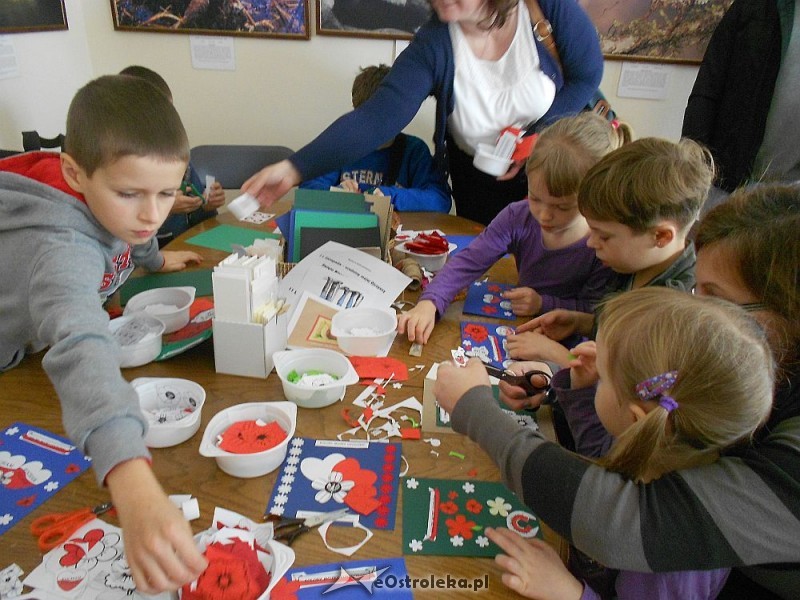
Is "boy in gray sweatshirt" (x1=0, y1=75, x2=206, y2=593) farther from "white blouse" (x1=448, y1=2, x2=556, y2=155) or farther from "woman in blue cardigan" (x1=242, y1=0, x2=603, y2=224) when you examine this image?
"white blouse" (x1=448, y1=2, x2=556, y2=155)

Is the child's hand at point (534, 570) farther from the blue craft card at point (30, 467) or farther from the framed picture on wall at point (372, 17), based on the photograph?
the framed picture on wall at point (372, 17)

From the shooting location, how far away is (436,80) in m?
1.62

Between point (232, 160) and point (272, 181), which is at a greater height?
point (272, 181)

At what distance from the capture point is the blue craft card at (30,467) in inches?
28.3

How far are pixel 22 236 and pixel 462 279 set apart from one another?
0.88 meters

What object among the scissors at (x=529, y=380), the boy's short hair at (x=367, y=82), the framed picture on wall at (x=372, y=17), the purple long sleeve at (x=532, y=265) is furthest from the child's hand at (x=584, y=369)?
the framed picture on wall at (x=372, y=17)

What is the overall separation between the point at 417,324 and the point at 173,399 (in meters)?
0.49

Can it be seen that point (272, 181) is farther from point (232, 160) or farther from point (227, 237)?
point (232, 160)

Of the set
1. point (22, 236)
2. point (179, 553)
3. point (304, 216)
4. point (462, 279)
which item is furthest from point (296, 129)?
point (179, 553)

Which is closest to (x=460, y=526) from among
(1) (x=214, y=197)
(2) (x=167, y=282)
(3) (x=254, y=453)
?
(3) (x=254, y=453)

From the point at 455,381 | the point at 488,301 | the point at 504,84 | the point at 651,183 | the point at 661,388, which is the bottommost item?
the point at 488,301

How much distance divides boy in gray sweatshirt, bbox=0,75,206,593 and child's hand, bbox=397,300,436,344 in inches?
19.7

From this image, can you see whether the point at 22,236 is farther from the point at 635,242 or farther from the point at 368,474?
the point at 635,242

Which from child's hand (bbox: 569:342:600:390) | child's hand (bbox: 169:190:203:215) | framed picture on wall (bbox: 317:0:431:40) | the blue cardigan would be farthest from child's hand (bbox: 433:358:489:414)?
framed picture on wall (bbox: 317:0:431:40)
